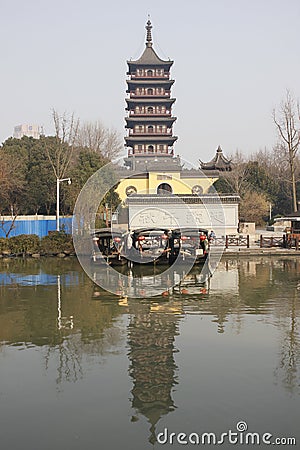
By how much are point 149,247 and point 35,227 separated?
33.7ft

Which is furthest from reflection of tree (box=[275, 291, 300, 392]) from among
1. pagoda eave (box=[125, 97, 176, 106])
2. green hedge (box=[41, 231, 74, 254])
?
pagoda eave (box=[125, 97, 176, 106])

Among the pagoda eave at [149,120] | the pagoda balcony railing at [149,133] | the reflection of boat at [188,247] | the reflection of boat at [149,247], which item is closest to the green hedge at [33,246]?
the reflection of boat at [149,247]

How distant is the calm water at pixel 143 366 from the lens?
6.35 metres

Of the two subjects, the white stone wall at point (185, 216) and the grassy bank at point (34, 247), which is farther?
the white stone wall at point (185, 216)

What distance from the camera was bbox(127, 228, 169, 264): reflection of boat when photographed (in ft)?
71.6

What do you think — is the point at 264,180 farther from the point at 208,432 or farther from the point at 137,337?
the point at 208,432

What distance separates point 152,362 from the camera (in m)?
8.72

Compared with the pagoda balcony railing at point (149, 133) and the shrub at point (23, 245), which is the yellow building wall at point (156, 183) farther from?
the shrub at point (23, 245)

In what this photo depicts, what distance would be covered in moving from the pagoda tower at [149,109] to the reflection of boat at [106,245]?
34.3 m

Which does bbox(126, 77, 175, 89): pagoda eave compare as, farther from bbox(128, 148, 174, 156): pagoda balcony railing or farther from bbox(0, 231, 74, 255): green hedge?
bbox(0, 231, 74, 255): green hedge

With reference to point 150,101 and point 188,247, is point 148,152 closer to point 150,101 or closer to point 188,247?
point 150,101

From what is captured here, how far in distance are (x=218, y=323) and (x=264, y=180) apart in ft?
139

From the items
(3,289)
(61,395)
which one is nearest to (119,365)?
(61,395)

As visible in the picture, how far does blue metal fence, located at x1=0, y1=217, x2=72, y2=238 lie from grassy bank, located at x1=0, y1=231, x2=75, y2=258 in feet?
9.76
